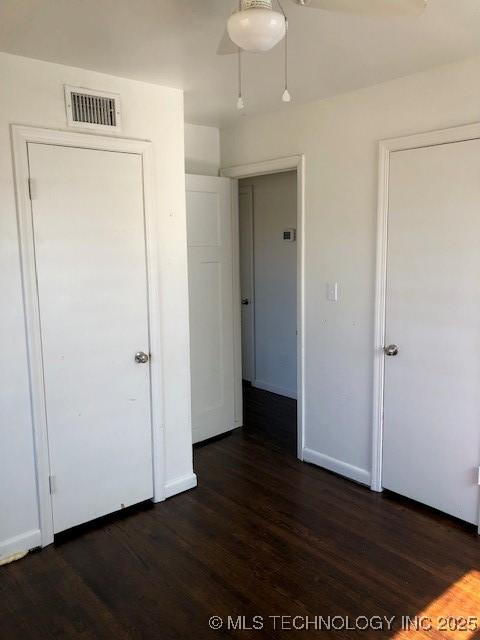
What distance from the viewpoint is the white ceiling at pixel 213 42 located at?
1923 mm

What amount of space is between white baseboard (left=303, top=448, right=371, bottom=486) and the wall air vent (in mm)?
2395

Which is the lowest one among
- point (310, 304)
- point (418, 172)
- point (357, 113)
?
point (310, 304)

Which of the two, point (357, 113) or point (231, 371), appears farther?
point (231, 371)

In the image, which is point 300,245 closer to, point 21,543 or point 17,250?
point 17,250

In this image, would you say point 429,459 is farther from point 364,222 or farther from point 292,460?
point 364,222

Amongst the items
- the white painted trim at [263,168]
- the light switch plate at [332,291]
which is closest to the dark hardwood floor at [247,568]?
the light switch plate at [332,291]

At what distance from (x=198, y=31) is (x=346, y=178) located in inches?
53.1

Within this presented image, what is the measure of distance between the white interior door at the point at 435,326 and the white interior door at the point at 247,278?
2.44 m

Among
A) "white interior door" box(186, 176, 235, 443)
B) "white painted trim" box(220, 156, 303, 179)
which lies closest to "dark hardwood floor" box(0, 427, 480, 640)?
"white interior door" box(186, 176, 235, 443)

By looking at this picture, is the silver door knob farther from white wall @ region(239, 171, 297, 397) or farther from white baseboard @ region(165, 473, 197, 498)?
white wall @ region(239, 171, 297, 397)

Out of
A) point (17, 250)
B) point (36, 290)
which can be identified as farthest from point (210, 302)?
point (17, 250)

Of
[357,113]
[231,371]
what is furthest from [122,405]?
[357,113]

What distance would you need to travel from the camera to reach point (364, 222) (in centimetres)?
307

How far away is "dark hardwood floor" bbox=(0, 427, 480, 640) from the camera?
213 centimetres
